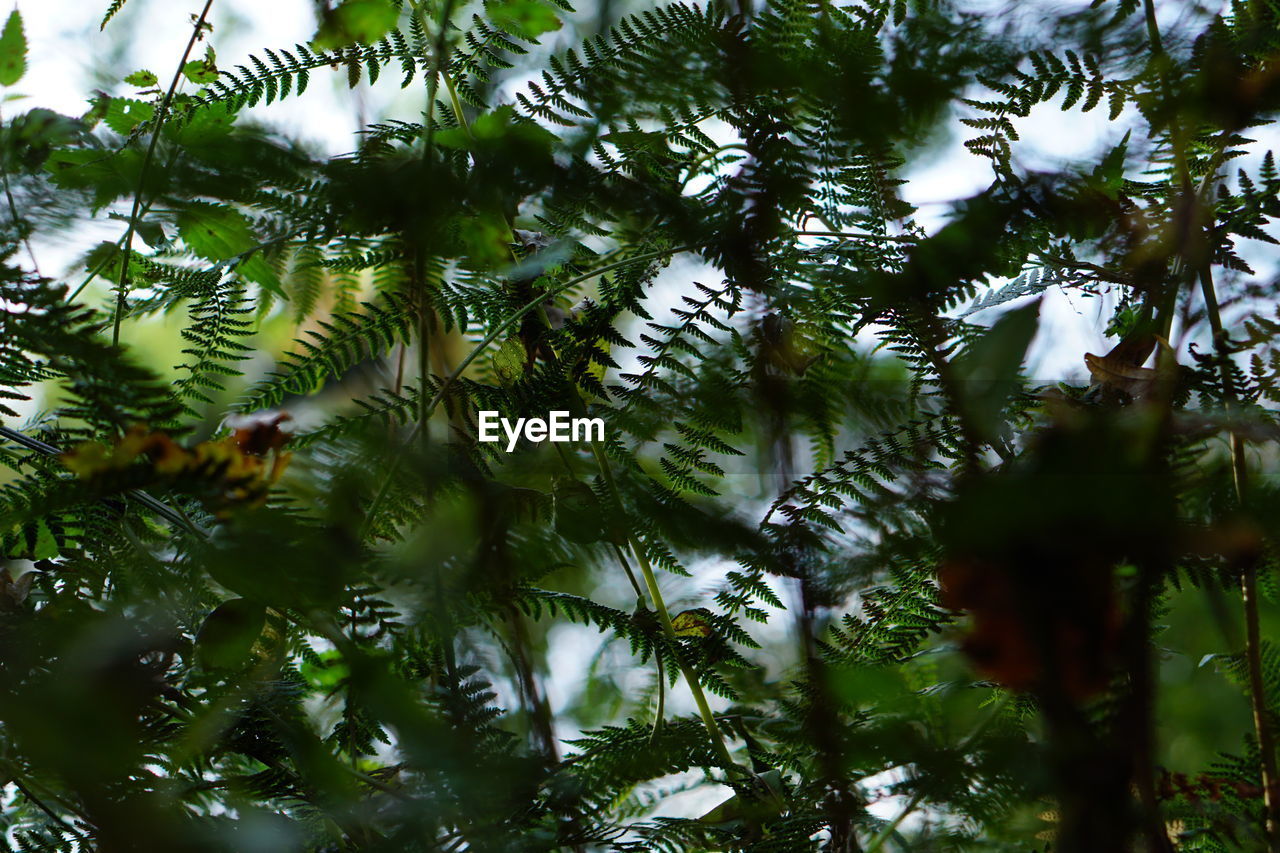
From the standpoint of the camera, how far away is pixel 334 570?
294mm

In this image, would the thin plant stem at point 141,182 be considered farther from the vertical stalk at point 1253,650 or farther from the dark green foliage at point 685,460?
the vertical stalk at point 1253,650

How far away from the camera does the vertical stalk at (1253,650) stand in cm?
41

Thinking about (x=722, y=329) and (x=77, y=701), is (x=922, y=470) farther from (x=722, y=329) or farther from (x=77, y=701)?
(x=77, y=701)

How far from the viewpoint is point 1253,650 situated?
452 millimetres

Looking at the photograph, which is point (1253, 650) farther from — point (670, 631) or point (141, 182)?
point (141, 182)

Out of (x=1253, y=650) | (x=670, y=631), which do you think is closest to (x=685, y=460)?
(x=670, y=631)

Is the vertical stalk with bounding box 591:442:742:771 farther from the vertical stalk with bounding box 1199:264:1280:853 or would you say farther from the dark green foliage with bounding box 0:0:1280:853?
the vertical stalk with bounding box 1199:264:1280:853

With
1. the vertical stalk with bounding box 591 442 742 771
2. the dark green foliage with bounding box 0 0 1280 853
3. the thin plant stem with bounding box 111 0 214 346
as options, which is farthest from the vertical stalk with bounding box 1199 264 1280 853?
the thin plant stem with bounding box 111 0 214 346

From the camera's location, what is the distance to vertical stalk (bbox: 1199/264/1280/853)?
412 mm

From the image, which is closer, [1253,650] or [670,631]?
[1253,650]

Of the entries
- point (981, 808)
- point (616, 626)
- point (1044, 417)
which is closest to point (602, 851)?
point (616, 626)

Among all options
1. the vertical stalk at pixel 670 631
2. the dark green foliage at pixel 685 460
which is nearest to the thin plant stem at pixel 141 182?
the dark green foliage at pixel 685 460

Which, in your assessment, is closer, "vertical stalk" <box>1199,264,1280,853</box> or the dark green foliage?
the dark green foliage

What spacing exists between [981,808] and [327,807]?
0.29m
